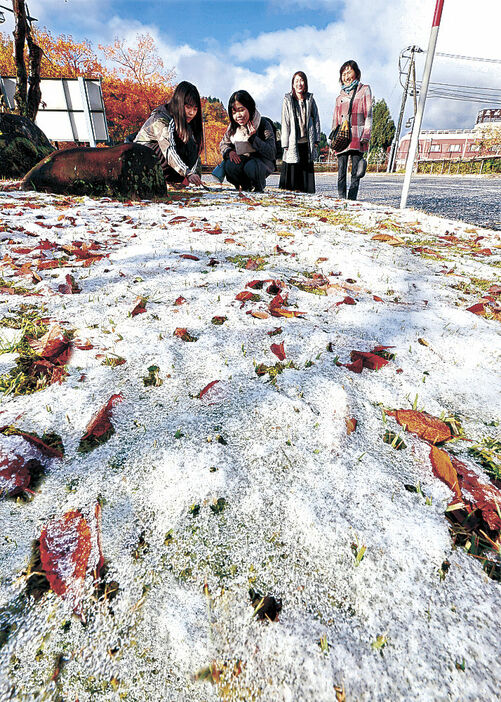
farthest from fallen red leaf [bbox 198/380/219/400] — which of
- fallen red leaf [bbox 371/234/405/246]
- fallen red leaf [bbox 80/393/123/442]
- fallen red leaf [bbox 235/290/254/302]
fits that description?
fallen red leaf [bbox 371/234/405/246]

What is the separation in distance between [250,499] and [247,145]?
657cm

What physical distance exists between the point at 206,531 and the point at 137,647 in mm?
243

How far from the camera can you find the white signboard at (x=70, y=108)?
11.1 metres

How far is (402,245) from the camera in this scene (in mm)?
3215

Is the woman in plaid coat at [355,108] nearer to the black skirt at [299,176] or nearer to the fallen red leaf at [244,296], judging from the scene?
the black skirt at [299,176]

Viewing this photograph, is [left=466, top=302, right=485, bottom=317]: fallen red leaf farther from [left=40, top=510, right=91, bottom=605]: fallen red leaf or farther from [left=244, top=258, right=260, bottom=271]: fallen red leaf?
[left=40, top=510, right=91, bottom=605]: fallen red leaf

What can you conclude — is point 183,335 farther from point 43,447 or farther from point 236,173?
point 236,173

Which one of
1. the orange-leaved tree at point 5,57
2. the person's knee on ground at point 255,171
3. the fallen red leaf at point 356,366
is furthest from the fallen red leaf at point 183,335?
the orange-leaved tree at point 5,57

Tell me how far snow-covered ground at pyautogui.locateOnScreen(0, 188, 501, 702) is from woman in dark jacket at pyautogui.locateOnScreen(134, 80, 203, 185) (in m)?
4.29

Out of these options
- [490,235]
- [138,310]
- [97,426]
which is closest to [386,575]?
[97,426]

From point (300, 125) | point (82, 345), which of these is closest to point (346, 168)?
point (300, 125)

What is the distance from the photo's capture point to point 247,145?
6145 millimetres

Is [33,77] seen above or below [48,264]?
above

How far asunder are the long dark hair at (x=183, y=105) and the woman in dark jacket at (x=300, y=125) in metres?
1.53
